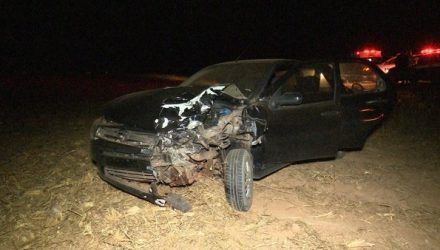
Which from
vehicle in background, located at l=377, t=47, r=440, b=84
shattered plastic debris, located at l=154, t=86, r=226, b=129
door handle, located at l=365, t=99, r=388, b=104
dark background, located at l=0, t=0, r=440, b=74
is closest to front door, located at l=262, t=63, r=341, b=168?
shattered plastic debris, located at l=154, t=86, r=226, b=129

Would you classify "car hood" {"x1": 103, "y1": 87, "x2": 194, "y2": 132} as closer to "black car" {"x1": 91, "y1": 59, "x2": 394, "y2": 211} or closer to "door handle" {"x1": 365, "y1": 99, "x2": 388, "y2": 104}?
"black car" {"x1": 91, "y1": 59, "x2": 394, "y2": 211}

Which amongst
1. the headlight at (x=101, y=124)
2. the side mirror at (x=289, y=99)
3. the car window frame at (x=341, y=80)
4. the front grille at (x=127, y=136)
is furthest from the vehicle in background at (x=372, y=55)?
the front grille at (x=127, y=136)

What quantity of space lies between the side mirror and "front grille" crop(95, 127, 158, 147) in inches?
59.3

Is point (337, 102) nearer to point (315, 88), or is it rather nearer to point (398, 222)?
point (315, 88)

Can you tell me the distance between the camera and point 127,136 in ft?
12.3

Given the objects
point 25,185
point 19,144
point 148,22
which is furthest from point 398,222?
point 148,22

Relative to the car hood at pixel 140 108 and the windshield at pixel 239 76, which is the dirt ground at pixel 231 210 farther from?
the windshield at pixel 239 76

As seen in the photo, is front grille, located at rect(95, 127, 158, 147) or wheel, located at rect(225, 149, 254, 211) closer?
front grille, located at rect(95, 127, 158, 147)

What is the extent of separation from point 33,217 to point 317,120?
344cm

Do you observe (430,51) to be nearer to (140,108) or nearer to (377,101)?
(377,101)

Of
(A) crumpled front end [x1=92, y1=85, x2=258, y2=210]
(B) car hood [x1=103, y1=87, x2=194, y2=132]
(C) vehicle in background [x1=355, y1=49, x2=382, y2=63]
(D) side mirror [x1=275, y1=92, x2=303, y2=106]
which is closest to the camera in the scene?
(A) crumpled front end [x1=92, y1=85, x2=258, y2=210]

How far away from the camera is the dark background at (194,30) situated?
3506 cm

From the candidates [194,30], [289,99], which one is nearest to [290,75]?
[289,99]

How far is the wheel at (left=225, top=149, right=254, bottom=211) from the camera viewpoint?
12.6ft
